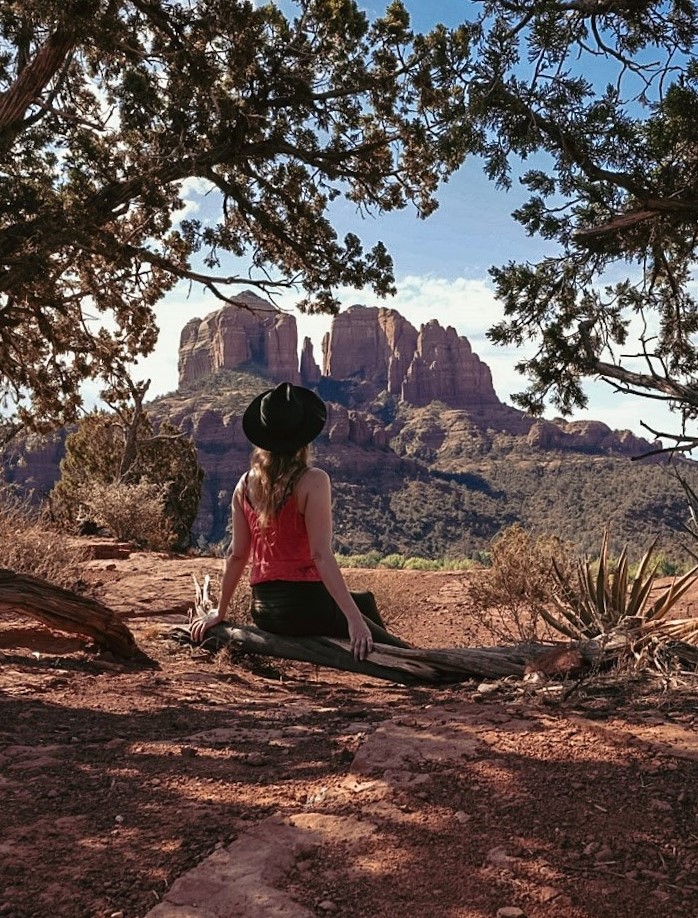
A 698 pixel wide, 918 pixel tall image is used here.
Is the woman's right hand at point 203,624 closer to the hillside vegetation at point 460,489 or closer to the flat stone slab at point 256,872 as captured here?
the flat stone slab at point 256,872

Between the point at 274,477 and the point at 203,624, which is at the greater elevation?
the point at 274,477

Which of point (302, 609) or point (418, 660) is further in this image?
point (302, 609)

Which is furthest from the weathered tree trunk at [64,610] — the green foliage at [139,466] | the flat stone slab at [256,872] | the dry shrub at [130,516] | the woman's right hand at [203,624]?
the green foliage at [139,466]

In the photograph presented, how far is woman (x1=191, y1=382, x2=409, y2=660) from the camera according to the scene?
14.7 feet

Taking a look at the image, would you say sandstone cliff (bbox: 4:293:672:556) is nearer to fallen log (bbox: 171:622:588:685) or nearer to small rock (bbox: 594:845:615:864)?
fallen log (bbox: 171:622:588:685)

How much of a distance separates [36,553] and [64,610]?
3.58m

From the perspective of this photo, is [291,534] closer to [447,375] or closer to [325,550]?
[325,550]

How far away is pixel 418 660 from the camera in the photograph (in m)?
4.64

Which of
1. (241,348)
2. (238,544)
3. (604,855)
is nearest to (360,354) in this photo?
(241,348)

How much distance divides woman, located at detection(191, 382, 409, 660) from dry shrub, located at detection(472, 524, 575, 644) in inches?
132

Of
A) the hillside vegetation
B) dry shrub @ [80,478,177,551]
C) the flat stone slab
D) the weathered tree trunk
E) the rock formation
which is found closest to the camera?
the flat stone slab

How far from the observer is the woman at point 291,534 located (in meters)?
4.48

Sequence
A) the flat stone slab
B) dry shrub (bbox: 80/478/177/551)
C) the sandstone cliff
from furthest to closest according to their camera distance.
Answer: the sandstone cliff → dry shrub (bbox: 80/478/177/551) → the flat stone slab

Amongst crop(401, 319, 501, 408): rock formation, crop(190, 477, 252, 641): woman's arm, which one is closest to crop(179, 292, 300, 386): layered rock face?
crop(401, 319, 501, 408): rock formation
